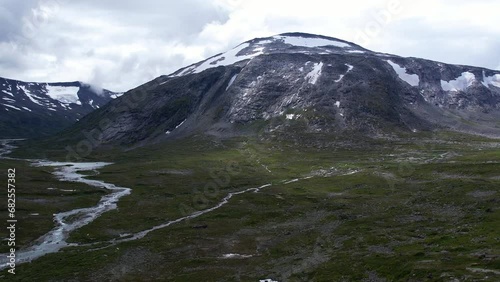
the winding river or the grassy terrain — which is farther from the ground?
the winding river

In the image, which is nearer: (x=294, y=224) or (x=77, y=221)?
(x=294, y=224)

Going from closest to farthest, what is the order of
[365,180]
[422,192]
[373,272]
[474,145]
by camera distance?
[373,272], [422,192], [365,180], [474,145]

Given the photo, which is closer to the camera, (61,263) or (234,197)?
(61,263)

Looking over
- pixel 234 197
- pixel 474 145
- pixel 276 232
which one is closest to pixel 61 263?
pixel 276 232

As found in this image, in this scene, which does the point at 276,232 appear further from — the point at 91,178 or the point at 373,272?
the point at 91,178

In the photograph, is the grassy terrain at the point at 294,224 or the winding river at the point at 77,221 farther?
the winding river at the point at 77,221

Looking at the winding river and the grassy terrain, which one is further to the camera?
the winding river

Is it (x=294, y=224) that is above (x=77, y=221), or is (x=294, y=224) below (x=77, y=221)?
below

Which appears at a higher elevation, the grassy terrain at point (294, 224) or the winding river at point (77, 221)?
the winding river at point (77, 221)
